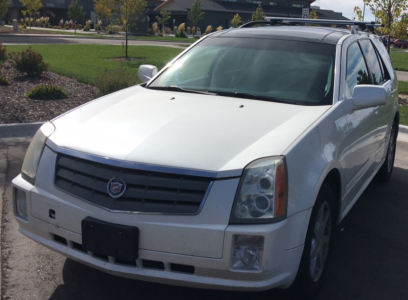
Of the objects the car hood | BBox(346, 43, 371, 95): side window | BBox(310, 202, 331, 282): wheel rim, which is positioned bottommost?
BBox(310, 202, 331, 282): wheel rim

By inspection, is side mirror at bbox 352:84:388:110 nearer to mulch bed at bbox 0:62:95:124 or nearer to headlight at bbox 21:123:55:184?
headlight at bbox 21:123:55:184

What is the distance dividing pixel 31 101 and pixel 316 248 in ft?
26.3

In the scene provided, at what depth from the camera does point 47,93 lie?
10.8 metres

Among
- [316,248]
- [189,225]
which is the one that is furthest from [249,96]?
[189,225]

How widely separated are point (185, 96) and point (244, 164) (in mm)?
1402

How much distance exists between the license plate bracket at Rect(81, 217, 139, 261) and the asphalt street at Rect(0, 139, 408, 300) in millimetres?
639

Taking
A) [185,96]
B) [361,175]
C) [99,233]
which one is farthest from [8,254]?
[361,175]

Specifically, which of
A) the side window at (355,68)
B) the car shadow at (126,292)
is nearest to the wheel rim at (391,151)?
the side window at (355,68)

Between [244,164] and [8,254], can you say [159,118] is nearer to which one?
[244,164]

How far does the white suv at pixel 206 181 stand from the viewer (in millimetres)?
3074

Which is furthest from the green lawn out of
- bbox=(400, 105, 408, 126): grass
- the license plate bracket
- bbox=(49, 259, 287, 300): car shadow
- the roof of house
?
the roof of house

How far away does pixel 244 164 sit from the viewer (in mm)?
3162

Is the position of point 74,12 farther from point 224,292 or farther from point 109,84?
point 224,292

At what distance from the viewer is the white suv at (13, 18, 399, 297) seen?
3074 millimetres
